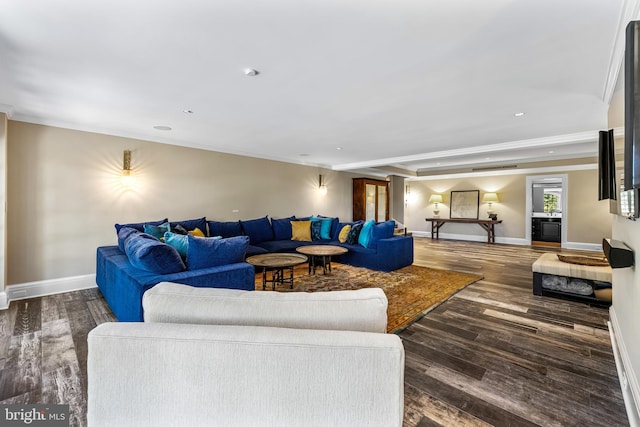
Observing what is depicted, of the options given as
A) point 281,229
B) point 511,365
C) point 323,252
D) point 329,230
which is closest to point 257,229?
point 281,229

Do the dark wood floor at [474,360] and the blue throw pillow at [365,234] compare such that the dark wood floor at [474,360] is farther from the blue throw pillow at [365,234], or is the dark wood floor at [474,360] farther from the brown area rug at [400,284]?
the blue throw pillow at [365,234]

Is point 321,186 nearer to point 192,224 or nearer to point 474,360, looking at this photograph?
point 192,224

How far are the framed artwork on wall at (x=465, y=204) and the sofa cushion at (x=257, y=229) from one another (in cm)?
631

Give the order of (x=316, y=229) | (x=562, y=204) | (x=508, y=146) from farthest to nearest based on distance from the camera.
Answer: (x=562, y=204) → (x=316, y=229) → (x=508, y=146)

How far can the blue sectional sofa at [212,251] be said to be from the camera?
234 centimetres

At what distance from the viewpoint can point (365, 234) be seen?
16.6ft

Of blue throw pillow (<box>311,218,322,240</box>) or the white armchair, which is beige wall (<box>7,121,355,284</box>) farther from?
the white armchair

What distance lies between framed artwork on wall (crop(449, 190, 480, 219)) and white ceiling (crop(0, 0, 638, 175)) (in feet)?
15.1

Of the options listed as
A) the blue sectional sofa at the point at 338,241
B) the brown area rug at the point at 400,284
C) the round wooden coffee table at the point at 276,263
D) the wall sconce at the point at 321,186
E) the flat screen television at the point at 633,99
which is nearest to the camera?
the flat screen television at the point at 633,99

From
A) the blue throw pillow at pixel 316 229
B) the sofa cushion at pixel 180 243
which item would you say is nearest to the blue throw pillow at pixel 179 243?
the sofa cushion at pixel 180 243

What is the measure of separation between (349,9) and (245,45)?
79 centimetres

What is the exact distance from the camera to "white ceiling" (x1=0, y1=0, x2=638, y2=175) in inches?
65.4

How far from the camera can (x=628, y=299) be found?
183 centimetres

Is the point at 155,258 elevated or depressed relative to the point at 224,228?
depressed
